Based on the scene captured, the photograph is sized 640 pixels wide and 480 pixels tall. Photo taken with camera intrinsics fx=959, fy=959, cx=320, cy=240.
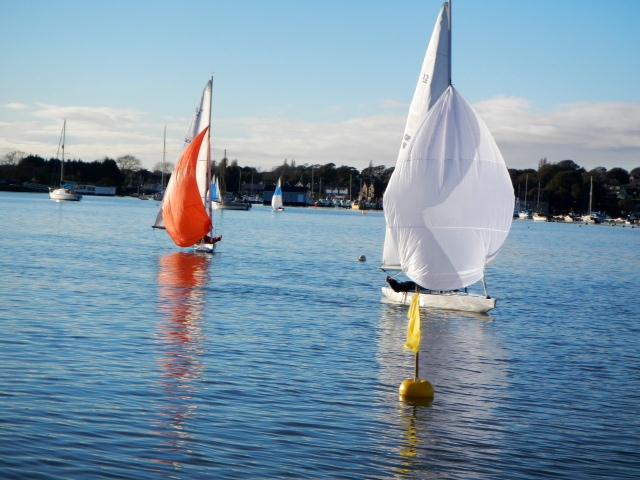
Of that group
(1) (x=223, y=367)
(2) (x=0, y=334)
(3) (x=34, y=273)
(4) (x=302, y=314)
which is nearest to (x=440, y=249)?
(4) (x=302, y=314)

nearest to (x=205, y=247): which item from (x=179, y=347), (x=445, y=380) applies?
(x=179, y=347)

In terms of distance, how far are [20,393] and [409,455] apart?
754 cm

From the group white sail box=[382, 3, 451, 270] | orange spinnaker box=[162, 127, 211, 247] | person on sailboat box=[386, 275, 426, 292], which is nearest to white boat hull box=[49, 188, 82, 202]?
orange spinnaker box=[162, 127, 211, 247]

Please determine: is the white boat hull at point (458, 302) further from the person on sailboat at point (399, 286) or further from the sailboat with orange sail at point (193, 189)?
the sailboat with orange sail at point (193, 189)

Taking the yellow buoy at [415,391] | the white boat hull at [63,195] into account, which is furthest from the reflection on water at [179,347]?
the white boat hull at [63,195]

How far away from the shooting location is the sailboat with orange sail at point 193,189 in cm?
5459

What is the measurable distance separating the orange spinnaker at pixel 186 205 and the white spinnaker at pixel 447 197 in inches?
1026

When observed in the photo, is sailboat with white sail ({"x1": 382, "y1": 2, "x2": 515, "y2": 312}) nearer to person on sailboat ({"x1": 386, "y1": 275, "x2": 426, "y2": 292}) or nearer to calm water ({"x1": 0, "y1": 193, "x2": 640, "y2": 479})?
calm water ({"x1": 0, "y1": 193, "x2": 640, "y2": 479})

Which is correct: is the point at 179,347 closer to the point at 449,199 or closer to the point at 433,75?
the point at 449,199

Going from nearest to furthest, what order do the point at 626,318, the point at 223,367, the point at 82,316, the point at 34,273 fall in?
the point at 223,367
the point at 82,316
the point at 626,318
the point at 34,273

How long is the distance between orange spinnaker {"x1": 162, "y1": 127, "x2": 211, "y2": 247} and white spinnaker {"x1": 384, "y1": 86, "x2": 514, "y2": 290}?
26.1 meters

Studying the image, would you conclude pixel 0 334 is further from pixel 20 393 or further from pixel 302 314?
pixel 302 314

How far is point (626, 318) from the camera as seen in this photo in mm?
38188

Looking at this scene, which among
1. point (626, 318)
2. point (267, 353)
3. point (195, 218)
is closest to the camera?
point (267, 353)
